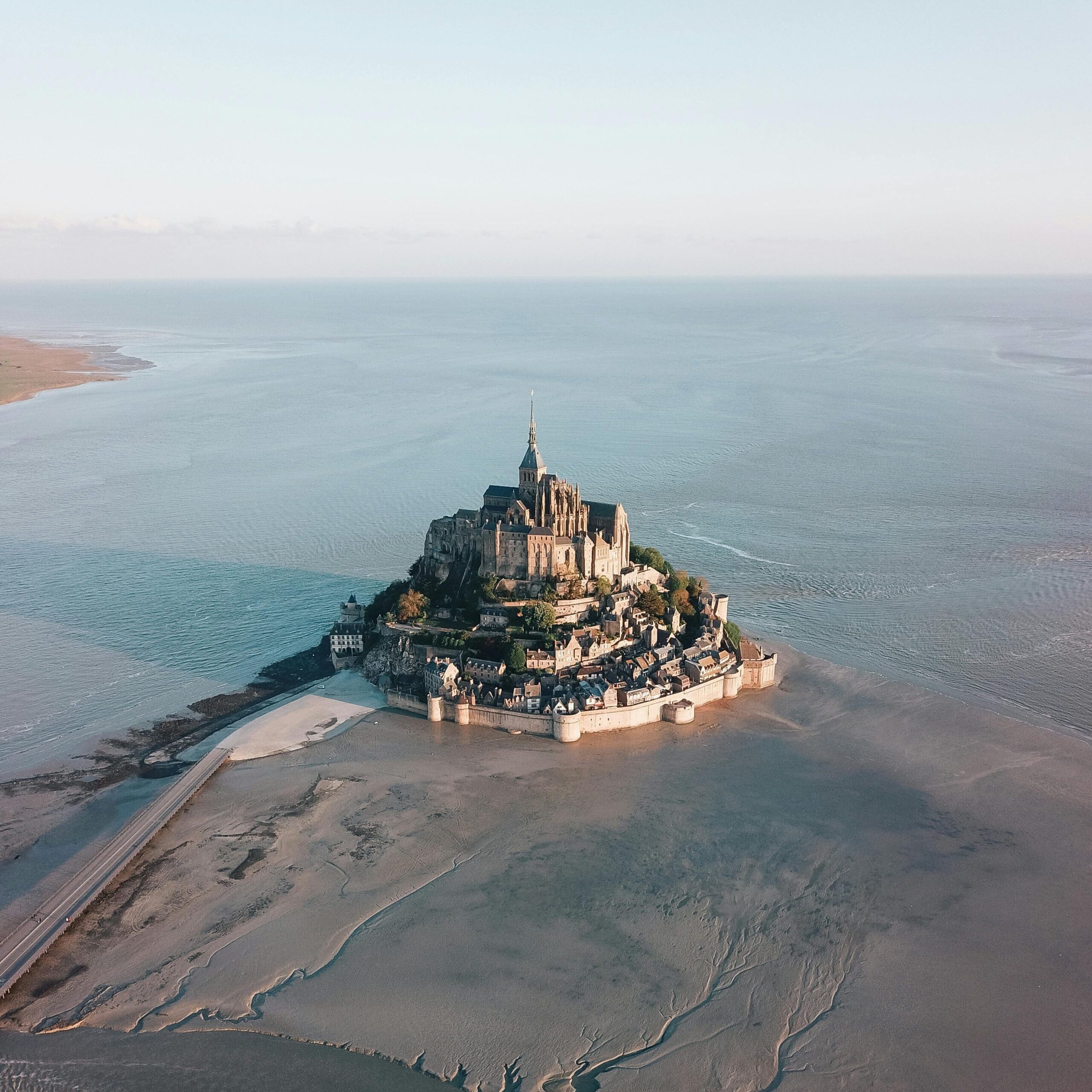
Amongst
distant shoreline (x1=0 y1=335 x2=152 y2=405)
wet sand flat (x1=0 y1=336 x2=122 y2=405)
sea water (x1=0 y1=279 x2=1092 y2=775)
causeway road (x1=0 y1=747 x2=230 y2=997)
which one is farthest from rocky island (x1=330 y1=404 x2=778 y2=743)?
wet sand flat (x1=0 y1=336 x2=122 y2=405)

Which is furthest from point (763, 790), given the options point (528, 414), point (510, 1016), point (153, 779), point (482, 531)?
point (528, 414)

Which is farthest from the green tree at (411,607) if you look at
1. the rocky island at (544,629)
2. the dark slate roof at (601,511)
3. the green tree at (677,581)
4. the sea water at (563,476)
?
the green tree at (677,581)

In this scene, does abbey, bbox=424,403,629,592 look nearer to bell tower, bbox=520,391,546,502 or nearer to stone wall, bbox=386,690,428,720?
bell tower, bbox=520,391,546,502

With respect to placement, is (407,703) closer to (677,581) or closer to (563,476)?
(677,581)

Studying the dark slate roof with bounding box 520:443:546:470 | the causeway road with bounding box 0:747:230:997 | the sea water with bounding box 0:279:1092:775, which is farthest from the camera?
the dark slate roof with bounding box 520:443:546:470

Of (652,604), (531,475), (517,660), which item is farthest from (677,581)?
(517,660)

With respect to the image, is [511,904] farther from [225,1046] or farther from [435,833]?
[225,1046]
